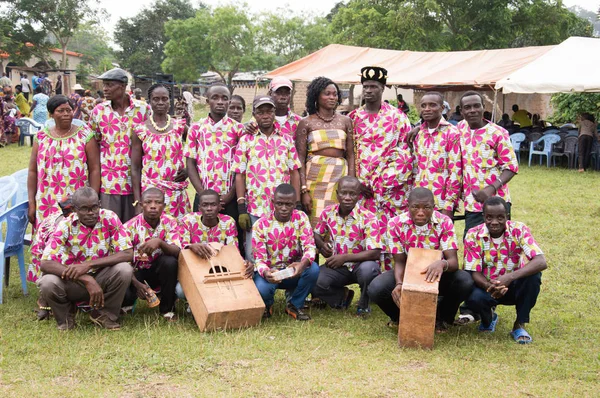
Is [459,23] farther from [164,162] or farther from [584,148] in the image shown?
[164,162]

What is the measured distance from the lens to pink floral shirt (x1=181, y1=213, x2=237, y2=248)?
545 centimetres

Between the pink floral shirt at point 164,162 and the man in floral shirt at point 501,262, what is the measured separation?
8.20ft

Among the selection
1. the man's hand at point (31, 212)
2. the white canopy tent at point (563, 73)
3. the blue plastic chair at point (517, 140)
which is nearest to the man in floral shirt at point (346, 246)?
the man's hand at point (31, 212)

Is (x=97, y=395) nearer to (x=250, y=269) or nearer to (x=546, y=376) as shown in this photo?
(x=250, y=269)

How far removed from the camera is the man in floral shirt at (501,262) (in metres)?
4.78

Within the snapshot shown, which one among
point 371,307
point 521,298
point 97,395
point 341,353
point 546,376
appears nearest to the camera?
point 97,395

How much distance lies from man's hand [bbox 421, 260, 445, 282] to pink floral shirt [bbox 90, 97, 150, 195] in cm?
274

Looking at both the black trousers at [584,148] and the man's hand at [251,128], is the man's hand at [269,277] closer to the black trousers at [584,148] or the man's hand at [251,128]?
the man's hand at [251,128]

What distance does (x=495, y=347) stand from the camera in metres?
4.71

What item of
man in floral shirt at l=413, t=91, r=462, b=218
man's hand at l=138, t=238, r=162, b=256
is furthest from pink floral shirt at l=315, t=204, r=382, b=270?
man's hand at l=138, t=238, r=162, b=256

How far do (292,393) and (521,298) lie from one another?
6.67 feet

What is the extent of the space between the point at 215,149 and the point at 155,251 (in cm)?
100

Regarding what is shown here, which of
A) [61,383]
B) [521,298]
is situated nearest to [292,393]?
[61,383]

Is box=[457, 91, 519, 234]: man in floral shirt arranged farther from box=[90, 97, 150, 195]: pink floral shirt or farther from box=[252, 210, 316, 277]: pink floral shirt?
box=[90, 97, 150, 195]: pink floral shirt
